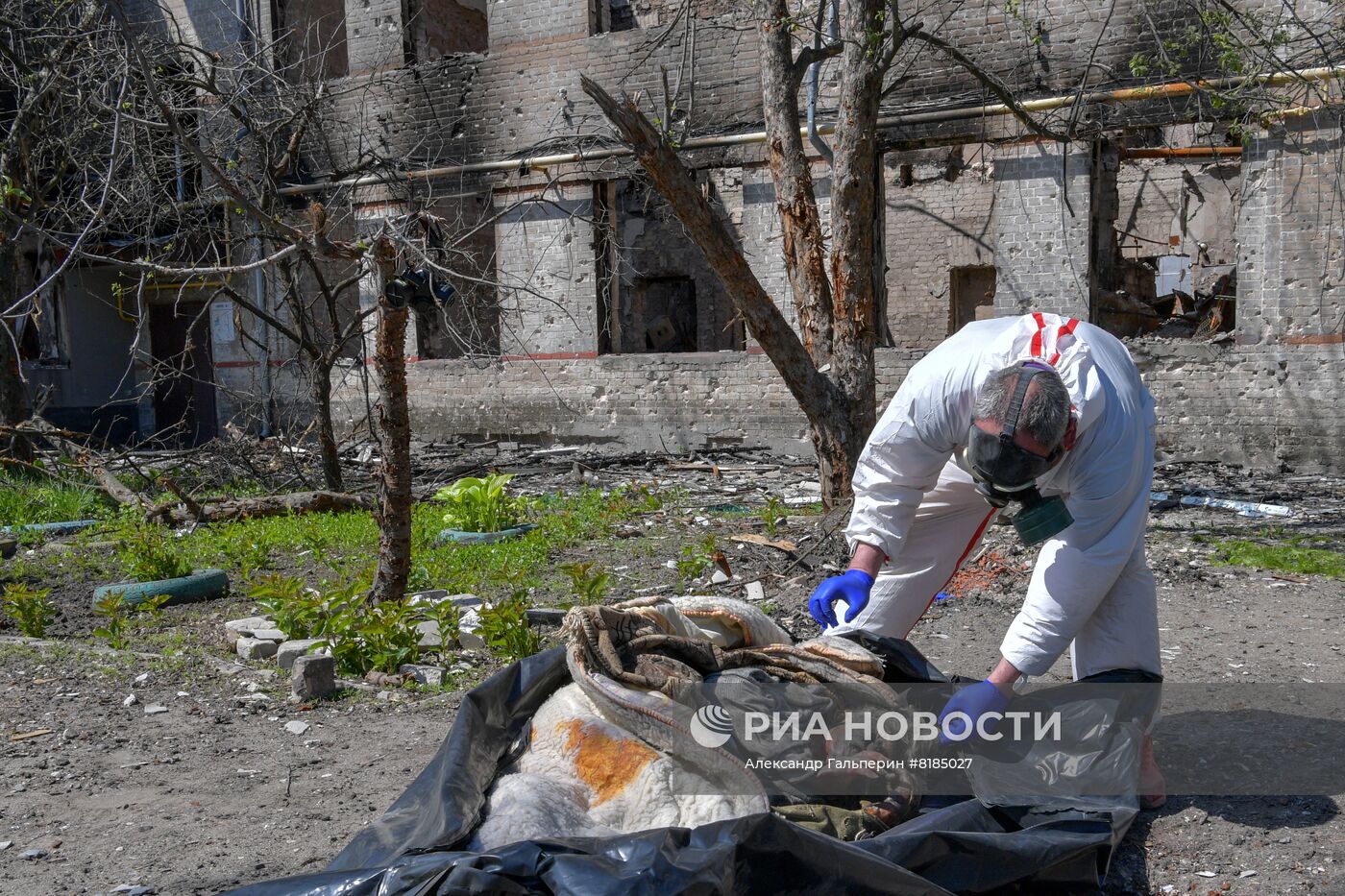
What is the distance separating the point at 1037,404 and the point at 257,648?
3.59m

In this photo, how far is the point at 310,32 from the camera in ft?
46.6

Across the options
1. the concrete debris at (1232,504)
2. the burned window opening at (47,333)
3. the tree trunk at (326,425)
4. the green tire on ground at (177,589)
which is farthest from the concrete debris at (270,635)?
the burned window opening at (47,333)

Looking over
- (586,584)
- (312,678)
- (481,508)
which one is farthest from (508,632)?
(481,508)

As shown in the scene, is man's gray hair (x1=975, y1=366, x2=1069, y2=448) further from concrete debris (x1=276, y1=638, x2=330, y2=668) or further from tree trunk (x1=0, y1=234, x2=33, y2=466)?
tree trunk (x1=0, y1=234, x2=33, y2=466)

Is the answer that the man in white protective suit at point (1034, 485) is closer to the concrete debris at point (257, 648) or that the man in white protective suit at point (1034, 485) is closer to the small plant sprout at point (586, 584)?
the small plant sprout at point (586, 584)

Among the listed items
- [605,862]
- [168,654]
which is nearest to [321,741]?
[168,654]

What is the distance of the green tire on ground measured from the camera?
224 inches

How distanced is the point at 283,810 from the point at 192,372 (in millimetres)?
14263

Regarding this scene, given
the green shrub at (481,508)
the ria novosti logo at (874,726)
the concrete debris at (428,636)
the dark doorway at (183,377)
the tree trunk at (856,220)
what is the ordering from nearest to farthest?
the ria novosti logo at (874,726)
the concrete debris at (428,636)
the tree trunk at (856,220)
the green shrub at (481,508)
the dark doorway at (183,377)

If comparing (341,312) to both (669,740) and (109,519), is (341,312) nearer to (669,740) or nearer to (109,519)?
(109,519)

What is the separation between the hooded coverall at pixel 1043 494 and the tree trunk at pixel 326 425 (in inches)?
234

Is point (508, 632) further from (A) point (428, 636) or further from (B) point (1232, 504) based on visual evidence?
(B) point (1232, 504)

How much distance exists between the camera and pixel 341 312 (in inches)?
575

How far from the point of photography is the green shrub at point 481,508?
24.5 ft
